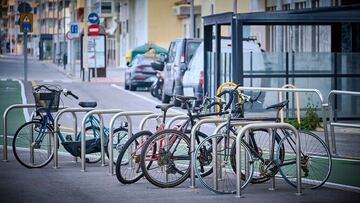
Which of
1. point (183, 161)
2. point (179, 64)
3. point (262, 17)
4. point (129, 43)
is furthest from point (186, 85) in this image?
point (129, 43)

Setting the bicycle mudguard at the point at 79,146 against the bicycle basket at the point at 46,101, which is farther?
the bicycle basket at the point at 46,101

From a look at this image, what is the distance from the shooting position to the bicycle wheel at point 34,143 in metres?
14.5

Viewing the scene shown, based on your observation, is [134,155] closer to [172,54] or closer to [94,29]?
[172,54]

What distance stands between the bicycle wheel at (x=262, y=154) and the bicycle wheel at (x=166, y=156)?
73cm

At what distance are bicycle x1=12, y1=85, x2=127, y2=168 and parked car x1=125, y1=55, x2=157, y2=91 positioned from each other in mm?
23746

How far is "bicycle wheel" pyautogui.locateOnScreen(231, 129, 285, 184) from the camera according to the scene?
11836 mm

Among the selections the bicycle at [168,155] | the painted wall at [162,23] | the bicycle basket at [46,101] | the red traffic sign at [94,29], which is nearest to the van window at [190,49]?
the bicycle basket at [46,101]

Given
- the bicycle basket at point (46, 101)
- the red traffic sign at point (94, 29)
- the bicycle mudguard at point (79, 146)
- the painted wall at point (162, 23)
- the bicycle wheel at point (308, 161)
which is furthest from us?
the painted wall at point (162, 23)

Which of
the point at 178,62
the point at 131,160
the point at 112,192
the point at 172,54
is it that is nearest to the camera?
the point at 112,192

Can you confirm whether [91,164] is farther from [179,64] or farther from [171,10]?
[171,10]

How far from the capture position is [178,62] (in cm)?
2895

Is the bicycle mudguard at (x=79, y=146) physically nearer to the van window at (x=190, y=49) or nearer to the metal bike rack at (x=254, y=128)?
the metal bike rack at (x=254, y=128)

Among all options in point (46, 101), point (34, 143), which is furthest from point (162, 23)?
point (34, 143)

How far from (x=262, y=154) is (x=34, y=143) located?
3951 millimetres
